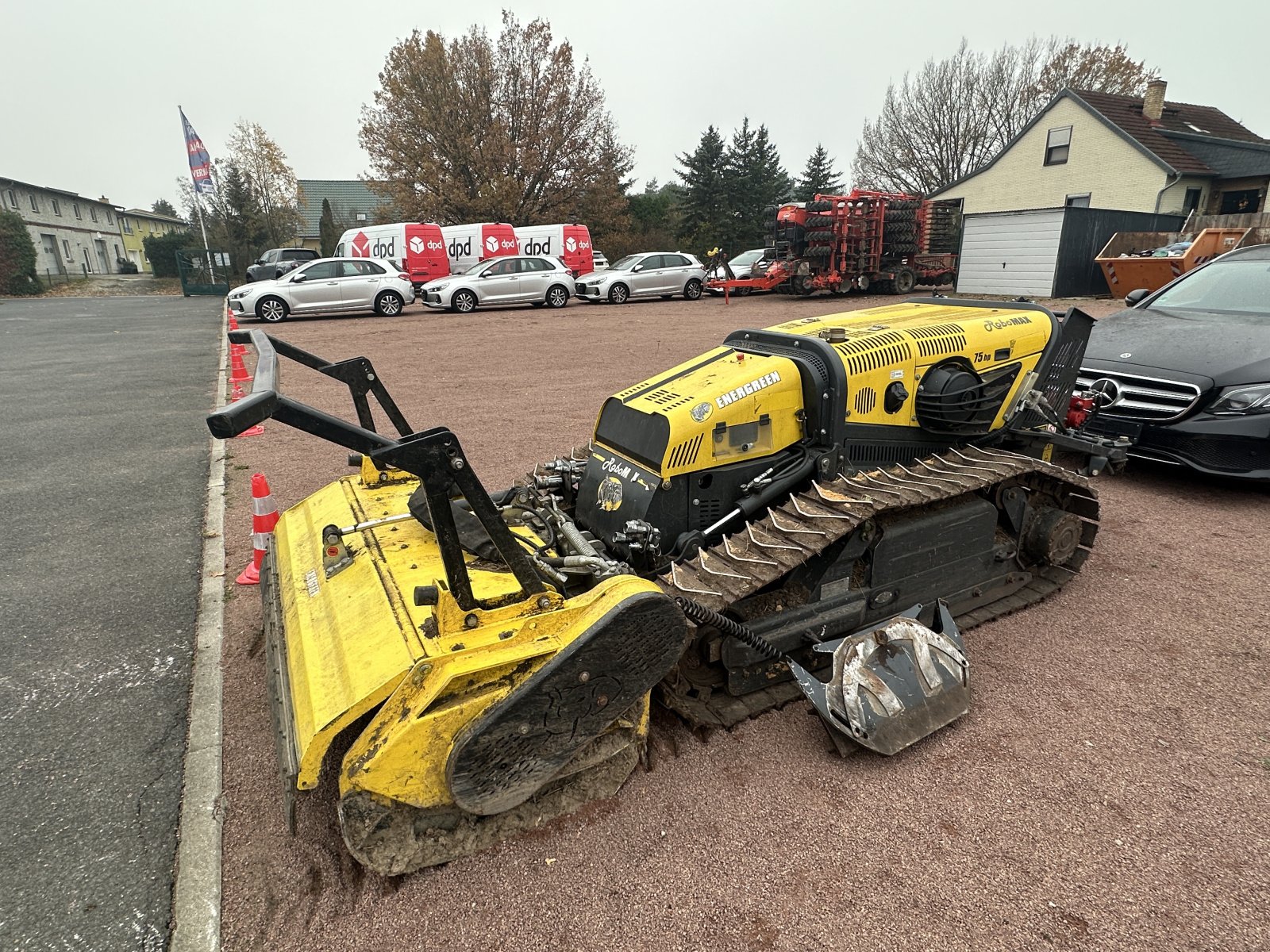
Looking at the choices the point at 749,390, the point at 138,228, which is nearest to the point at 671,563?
the point at 749,390

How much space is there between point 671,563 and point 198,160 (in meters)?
33.8

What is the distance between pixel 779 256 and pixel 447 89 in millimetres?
21865

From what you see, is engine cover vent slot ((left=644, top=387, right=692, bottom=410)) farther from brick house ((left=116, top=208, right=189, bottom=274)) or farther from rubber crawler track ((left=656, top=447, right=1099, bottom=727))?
brick house ((left=116, top=208, right=189, bottom=274))

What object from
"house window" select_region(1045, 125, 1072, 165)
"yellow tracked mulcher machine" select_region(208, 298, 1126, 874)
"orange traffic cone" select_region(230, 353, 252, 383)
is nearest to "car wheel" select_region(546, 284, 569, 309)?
"orange traffic cone" select_region(230, 353, 252, 383)

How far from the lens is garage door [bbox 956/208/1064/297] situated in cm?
1952

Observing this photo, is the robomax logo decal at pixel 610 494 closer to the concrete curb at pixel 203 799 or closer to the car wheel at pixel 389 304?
the concrete curb at pixel 203 799

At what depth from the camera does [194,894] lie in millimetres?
2465

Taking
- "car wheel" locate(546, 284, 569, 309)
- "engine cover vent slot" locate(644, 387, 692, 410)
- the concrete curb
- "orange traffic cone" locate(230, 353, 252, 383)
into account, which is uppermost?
"engine cover vent slot" locate(644, 387, 692, 410)

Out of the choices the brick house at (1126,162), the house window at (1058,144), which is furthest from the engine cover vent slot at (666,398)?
the house window at (1058,144)

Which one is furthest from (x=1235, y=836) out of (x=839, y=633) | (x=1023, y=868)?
(x=839, y=633)

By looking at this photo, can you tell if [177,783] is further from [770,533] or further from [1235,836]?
[1235,836]

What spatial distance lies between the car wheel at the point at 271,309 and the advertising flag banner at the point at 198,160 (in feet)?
48.8

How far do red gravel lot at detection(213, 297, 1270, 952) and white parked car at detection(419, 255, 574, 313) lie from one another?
17.7 metres

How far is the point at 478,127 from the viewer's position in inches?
1428
